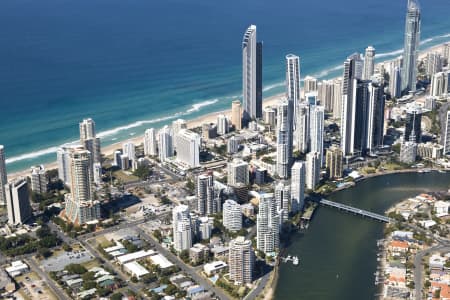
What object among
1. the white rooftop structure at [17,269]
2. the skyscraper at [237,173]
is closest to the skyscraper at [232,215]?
the skyscraper at [237,173]

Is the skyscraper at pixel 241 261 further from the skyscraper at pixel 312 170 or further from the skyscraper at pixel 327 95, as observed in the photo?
the skyscraper at pixel 327 95

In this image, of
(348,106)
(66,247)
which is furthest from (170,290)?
(348,106)

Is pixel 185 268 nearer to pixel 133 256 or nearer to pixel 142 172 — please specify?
pixel 133 256

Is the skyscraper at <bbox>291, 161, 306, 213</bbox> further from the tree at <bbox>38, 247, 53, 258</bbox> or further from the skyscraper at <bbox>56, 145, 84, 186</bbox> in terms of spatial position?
the skyscraper at <bbox>56, 145, 84, 186</bbox>

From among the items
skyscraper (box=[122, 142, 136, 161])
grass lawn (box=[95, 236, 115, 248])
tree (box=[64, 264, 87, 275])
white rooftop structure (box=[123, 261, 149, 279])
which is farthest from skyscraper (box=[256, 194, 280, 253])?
skyscraper (box=[122, 142, 136, 161])

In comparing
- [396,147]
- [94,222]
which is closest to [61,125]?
[94,222]
